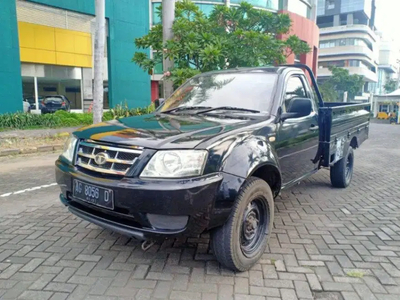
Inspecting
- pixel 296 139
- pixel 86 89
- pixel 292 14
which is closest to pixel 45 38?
pixel 86 89

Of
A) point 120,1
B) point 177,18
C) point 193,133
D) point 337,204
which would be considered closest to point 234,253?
point 193,133

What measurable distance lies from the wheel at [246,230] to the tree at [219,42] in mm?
4578

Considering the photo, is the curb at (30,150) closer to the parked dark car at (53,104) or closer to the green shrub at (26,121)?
the green shrub at (26,121)

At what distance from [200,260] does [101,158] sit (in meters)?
1.33

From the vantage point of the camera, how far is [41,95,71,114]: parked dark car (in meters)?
14.8

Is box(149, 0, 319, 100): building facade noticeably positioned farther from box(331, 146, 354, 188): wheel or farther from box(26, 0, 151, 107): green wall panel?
box(331, 146, 354, 188): wheel

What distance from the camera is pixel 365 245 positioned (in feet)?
11.4

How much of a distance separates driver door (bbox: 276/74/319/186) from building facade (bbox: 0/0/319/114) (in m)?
10.3

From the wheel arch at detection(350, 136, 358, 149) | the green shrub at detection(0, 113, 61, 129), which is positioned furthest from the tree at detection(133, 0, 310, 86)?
the green shrub at detection(0, 113, 61, 129)

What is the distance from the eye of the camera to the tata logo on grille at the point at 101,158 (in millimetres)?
2676

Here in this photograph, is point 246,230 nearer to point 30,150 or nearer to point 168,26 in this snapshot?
point 168,26

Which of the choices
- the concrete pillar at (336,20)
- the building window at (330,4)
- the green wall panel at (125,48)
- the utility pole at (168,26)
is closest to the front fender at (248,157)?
the utility pole at (168,26)

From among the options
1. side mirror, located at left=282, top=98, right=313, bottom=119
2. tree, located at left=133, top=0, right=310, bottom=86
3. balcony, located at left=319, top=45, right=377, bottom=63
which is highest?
balcony, located at left=319, top=45, right=377, bottom=63

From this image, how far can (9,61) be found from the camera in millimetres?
12617
